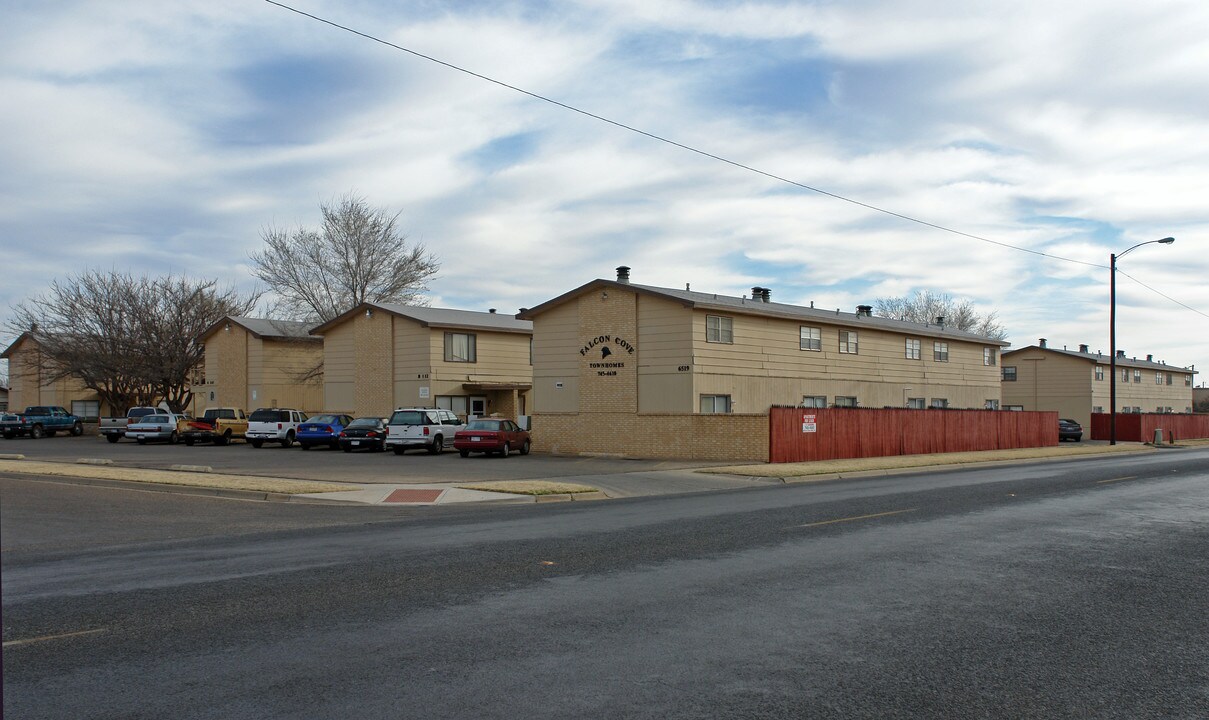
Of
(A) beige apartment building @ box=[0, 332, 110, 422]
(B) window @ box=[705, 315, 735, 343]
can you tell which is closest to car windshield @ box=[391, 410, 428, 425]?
(B) window @ box=[705, 315, 735, 343]

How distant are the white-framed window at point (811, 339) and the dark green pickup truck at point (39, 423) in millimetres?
42506

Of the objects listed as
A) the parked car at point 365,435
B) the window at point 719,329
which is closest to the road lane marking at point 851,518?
the window at point 719,329

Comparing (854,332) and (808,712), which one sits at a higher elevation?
(854,332)

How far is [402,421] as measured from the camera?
35219 mm

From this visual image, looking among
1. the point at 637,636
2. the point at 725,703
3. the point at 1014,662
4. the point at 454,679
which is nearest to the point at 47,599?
the point at 454,679

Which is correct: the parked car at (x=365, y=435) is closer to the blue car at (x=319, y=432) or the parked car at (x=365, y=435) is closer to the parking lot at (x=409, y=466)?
the parking lot at (x=409, y=466)

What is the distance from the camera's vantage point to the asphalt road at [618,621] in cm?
585

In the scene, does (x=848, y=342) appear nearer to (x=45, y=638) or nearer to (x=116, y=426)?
(x=116, y=426)

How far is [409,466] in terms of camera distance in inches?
1120

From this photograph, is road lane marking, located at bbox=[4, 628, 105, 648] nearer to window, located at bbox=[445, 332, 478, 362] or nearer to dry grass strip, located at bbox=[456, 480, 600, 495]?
dry grass strip, located at bbox=[456, 480, 600, 495]

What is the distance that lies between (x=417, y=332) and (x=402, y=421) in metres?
8.81

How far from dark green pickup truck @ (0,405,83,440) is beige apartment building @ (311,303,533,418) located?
18510mm

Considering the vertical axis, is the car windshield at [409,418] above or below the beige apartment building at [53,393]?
below

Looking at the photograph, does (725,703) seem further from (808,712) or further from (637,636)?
(637,636)
